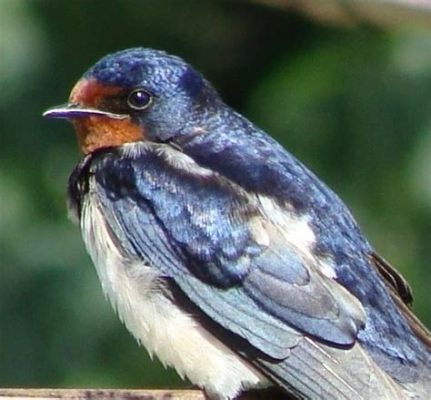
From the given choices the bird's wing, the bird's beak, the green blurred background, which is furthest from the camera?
the green blurred background

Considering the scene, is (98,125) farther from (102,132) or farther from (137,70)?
(137,70)

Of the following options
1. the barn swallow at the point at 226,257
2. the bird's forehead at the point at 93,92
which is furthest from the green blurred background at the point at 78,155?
the bird's forehead at the point at 93,92

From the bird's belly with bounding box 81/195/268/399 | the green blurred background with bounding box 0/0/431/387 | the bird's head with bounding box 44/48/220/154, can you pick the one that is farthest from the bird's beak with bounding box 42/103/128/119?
the green blurred background with bounding box 0/0/431/387

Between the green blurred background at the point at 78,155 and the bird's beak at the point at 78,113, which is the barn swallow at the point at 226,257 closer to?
the bird's beak at the point at 78,113

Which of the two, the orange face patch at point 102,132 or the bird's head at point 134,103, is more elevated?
the bird's head at point 134,103

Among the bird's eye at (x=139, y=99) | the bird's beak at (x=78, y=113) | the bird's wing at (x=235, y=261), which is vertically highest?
the bird's eye at (x=139, y=99)

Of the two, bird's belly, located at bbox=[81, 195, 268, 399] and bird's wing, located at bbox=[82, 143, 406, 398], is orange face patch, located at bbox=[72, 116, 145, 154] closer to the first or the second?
bird's wing, located at bbox=[82, 143, 406, 398]

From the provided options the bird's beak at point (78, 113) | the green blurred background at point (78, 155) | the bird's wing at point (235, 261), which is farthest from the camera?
the green blurred background at point (78, 155)

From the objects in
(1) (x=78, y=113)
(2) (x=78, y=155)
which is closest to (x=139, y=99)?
(1) (x=78, y=113)
